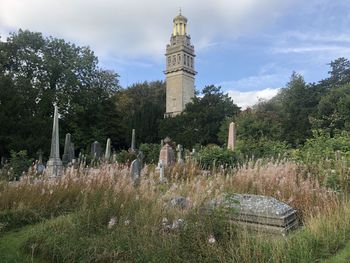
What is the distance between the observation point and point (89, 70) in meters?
37.8

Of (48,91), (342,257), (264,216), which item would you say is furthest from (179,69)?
(342,257)

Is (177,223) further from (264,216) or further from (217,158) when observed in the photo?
(217,158)

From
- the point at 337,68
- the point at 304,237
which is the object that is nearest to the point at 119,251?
the point at 304,237

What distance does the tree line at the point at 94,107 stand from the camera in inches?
1102

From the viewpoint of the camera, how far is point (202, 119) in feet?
138

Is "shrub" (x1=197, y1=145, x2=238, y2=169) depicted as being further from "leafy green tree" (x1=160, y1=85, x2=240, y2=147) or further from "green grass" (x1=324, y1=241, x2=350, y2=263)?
"leafy green tree" (x1=160, y1=85, x2=240, y2=147)

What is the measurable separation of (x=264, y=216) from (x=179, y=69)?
2152 inches

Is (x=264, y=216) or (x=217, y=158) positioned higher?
(x=217, y=158)

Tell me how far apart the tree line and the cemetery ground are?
20982 mm

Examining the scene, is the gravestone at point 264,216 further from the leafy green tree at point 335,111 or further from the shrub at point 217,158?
the leafy green tree at point 335,111

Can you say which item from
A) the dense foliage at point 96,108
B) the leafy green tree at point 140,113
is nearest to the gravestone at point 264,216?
the dense foliage at point 96,108

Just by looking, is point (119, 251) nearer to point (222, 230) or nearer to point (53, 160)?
point (222, 230)

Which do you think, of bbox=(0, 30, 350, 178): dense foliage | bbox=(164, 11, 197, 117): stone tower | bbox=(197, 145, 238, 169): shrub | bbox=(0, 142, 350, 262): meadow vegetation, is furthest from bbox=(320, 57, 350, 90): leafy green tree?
bbox=(0, 142, 350, 262): meadow vegetation

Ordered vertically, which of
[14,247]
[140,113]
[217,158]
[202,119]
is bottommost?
[14,247]
